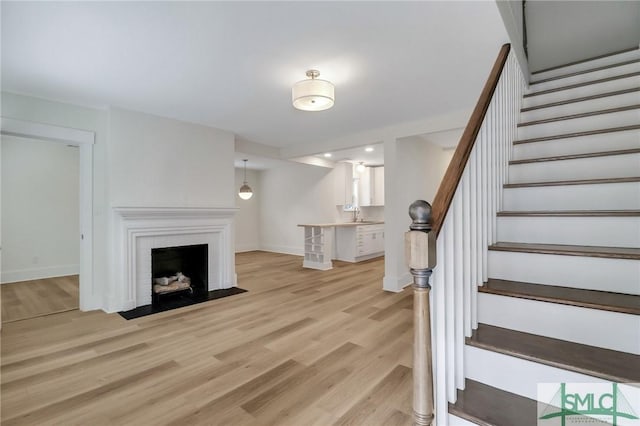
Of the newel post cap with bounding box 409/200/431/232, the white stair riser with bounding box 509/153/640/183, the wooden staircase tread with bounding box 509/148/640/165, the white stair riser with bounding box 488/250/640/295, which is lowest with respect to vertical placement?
the white stair riser with bounding box 488/250/640/295

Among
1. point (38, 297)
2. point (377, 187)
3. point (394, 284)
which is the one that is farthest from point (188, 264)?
point (377, 187)

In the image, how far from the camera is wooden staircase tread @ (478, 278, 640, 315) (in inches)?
46.3

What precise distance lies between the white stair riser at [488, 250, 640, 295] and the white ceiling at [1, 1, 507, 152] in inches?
63.2

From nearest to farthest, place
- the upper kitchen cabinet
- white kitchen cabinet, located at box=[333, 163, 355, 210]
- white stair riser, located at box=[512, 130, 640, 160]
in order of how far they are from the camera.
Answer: white stair riser, located at box=[512, 130, 640, 160] → white kitchen cabinet, located at box=[333, 163, 355, 210] → the upper kitchen cabinet

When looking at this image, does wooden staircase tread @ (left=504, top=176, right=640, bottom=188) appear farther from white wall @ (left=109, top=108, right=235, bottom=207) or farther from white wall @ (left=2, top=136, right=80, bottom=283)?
white wall @ (left=2, top=136, right=80, bottom=283)

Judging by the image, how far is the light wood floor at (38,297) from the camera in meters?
3.59

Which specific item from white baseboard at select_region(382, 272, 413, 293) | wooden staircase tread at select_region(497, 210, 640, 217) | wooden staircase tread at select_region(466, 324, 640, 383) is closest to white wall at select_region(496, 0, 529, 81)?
wooden staircase tread at select_region(497, 210, 640, 217)

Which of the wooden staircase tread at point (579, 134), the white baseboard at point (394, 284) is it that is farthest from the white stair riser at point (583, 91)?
the white baseboard at point (394, 284)

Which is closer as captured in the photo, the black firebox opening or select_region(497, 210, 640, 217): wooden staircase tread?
select_region(497, 210, 640, 217): wooden staircase tread

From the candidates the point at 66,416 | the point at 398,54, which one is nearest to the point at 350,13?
the point at 398,54

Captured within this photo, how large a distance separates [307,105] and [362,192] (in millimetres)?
5183

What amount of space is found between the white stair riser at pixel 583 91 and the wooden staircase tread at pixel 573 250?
1731 mm

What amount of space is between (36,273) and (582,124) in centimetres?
805

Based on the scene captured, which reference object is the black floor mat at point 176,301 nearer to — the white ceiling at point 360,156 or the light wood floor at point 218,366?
the light wood floor at point 218,366
